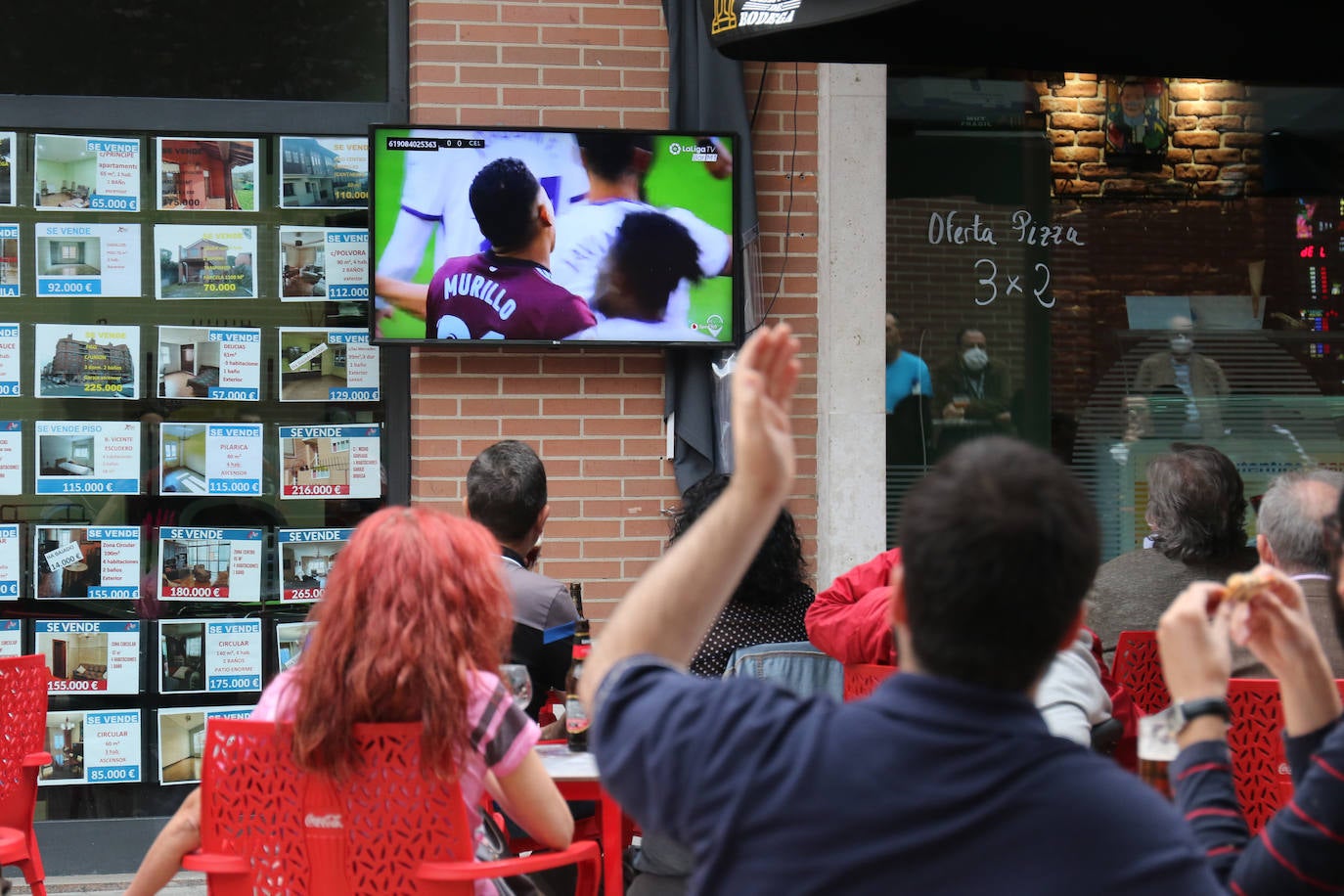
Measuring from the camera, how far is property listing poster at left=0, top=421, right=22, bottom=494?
5250mm

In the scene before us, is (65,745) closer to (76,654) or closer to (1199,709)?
(76,654)

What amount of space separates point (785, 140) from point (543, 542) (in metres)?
1.83

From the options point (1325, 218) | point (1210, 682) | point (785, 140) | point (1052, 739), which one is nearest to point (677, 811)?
point (1052, 739)

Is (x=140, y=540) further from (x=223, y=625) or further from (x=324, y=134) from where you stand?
(x=324, y=134)

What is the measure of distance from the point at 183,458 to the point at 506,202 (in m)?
1.59

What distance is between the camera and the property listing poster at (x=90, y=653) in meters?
5.29

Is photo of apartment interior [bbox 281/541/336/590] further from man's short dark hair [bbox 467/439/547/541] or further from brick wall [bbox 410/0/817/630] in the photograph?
man's short dark hair [bbox 467/439/547/541]

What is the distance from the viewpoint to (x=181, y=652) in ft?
17.5

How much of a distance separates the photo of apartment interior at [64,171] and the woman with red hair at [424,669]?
3.33 meters

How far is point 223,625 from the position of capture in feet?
17.6

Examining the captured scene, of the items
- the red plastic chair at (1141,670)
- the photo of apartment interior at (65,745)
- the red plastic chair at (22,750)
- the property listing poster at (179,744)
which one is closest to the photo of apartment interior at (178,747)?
the property listing poster at (179,744)

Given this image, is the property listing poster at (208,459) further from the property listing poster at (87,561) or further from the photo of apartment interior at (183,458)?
the property listing poster at (87,561)

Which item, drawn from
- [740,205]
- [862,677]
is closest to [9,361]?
[740,205]

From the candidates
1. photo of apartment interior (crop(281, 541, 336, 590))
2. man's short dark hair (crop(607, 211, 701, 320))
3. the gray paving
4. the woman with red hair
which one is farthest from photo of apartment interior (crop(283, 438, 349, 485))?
the woman with red hair
